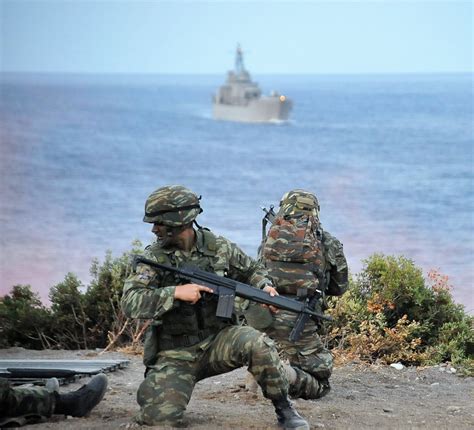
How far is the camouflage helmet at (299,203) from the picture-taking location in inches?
384

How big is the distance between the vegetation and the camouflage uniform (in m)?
2.78

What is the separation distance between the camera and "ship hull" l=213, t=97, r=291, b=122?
69938 mm

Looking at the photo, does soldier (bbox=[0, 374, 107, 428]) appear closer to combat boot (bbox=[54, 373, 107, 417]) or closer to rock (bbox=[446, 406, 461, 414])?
combat boot (bbox=[54, 373, 107, 417])

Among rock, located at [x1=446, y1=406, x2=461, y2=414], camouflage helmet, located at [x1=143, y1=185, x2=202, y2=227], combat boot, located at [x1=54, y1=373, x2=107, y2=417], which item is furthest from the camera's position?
rock, located at [x1=446, y1=406, x2=461, y2=414]

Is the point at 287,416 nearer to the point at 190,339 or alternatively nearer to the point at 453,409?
the point at 190,339

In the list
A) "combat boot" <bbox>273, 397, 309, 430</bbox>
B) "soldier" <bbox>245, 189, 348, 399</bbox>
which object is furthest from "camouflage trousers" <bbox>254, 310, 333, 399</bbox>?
"combat boot" <bbox>273, 397, 309, 430</bbox>

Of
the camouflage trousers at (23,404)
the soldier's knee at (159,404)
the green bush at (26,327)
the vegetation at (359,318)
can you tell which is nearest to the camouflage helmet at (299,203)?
the vegetation at (359,318)

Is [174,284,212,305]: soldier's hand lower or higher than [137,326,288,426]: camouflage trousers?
higher

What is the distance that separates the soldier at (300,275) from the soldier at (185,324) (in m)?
1.08

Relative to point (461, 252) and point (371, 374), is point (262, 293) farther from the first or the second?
point (461, 252)

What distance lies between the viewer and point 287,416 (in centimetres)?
816

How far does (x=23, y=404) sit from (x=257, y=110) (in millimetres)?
63483

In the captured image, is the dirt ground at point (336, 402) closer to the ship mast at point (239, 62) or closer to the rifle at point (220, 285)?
the rifle at point (220, 285)

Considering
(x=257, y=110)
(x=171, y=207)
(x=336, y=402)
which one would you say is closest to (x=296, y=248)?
(x=336, y=402)
